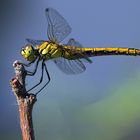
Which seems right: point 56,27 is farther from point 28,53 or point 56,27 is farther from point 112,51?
point 112,51

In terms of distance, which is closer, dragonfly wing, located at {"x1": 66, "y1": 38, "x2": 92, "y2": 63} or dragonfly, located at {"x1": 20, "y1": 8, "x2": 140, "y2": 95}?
dragonfly, located at {"x1": 20, "y1": 8, "x2": 140, "y2": 95}

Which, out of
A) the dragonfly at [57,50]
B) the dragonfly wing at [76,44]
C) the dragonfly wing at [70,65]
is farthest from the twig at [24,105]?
the dragonfly wing at [76,44]

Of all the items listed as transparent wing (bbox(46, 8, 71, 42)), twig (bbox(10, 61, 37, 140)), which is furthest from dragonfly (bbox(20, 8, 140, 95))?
twig (bbox(10, 61, 37, 140))

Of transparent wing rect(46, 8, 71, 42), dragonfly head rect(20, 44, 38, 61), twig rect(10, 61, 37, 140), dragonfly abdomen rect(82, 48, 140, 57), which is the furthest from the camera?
dragonfly abdomen rect(82, 48, 140, 57)

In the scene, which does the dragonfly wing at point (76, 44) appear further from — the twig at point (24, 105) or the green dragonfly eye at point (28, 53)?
the twig at point (24, 105)

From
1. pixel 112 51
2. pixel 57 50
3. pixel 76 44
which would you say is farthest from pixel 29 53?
pixel 112 51

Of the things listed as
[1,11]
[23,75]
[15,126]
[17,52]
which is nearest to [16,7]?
[1,11]

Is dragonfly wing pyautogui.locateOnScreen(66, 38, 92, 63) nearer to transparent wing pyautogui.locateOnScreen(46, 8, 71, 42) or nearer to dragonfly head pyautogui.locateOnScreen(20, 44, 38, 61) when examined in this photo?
transparent wing pyautogui.locateOnScreen(46, 8, 71, 42)
